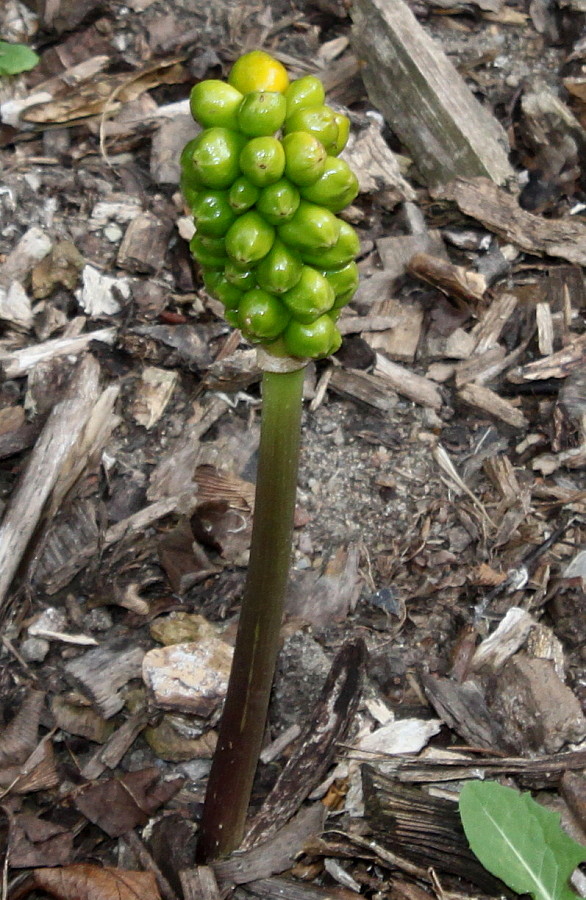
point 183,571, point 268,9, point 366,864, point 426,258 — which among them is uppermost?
point 268,9

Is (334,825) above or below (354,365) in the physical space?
below

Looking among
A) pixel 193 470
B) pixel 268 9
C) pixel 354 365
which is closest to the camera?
pixel 193 470

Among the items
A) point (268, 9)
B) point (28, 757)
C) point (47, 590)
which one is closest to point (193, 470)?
point (47, 590)

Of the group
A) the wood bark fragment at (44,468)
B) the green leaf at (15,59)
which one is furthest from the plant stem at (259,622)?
the green leaf at (15,59)

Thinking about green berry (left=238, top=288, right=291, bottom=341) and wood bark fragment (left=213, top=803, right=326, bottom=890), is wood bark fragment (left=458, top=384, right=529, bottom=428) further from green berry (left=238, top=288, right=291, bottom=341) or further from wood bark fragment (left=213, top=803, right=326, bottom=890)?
green berry (left=238, top=288, right=291, bottom=341)

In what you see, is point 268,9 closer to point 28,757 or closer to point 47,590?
point 47,590

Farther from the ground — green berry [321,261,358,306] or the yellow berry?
the yellow berry

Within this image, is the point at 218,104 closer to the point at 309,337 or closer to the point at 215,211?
the point at 215,211

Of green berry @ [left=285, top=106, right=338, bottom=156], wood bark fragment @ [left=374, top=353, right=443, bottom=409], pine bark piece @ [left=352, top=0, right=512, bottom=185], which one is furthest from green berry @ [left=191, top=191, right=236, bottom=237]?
pine bark piece @ [left=352, top=0, right=512, bottom=185]

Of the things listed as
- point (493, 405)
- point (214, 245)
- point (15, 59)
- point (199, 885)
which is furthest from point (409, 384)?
Answer: point (15, 59)
